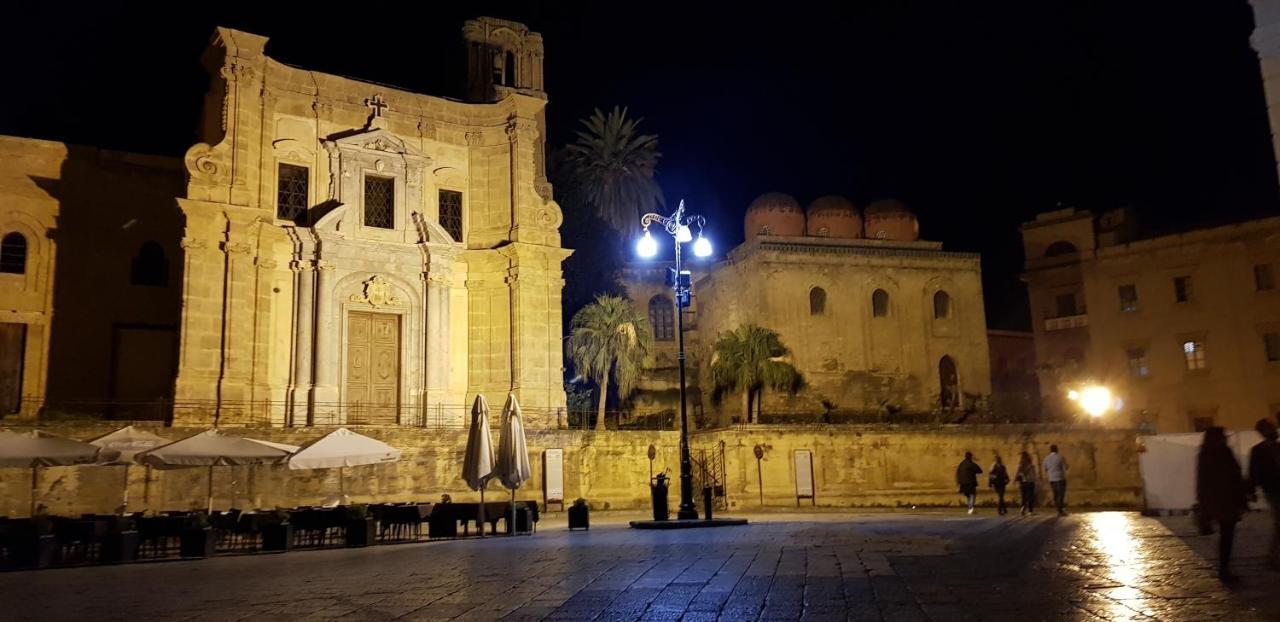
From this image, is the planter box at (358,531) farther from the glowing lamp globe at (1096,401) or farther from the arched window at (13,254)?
the glowing lamp globe at (1096,401)

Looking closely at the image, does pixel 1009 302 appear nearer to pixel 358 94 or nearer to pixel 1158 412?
pixel 1158 412

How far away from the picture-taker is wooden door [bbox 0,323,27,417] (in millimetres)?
28797

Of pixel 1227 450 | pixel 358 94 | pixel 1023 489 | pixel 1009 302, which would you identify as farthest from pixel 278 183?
pixel 1009 302

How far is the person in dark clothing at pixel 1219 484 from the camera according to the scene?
938 cm

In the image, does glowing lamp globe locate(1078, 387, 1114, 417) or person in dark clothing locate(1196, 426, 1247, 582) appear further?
glowing lamp globe locate(1078, 387, 1114, 417)

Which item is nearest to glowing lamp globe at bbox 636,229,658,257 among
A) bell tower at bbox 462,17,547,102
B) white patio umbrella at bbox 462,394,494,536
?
white patio umbrella at bbox 462,394,494,536

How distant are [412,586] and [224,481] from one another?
52.0ft

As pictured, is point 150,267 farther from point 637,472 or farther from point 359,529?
point 359,529

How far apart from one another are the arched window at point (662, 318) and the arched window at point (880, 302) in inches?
376

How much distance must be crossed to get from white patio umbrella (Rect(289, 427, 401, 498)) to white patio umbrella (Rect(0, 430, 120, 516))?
3556 millimetres

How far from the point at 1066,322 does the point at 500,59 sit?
29.6 metres

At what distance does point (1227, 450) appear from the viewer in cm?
977

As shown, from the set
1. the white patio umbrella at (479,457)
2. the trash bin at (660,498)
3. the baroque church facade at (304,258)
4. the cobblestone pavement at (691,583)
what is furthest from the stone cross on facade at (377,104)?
the cobblestone pavement at (691,583)

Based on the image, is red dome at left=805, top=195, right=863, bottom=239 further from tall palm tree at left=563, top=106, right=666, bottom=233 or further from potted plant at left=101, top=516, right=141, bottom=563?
potted plant at left=101, top=516, right=141, bottom=563
